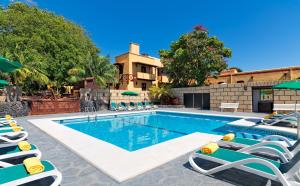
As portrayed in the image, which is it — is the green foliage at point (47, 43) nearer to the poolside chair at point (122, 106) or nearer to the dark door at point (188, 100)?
the poolside chair at point (122, 106)

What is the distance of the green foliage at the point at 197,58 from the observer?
72.9 feet

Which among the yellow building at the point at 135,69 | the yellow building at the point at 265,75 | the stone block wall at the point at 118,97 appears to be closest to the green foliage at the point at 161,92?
the stone block wall at the point at 118,97

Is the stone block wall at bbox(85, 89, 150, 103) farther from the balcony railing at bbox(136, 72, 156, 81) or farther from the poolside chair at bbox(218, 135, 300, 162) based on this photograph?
the poolside chair at bbox(218, 135, 300, 162)

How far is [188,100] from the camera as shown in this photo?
22.1 meters

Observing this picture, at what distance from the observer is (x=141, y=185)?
131 inches

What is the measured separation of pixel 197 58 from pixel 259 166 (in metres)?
20.4

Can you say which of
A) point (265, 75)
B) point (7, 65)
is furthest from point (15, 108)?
point (265, 75)

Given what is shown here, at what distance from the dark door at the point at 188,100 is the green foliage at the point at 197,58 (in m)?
2.89

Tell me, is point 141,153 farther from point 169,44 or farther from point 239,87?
point 169,44

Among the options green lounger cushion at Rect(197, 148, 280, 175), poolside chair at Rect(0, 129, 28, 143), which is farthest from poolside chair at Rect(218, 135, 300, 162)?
poolside chair at Rect(0, 129, 28, 143)

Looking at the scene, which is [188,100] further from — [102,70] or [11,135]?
[11,135]

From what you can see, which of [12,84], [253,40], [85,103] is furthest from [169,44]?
[12,84]

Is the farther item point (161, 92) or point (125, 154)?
point (161, 92)

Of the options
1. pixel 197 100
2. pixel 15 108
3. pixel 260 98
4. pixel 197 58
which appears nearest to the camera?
pixel 15 108
